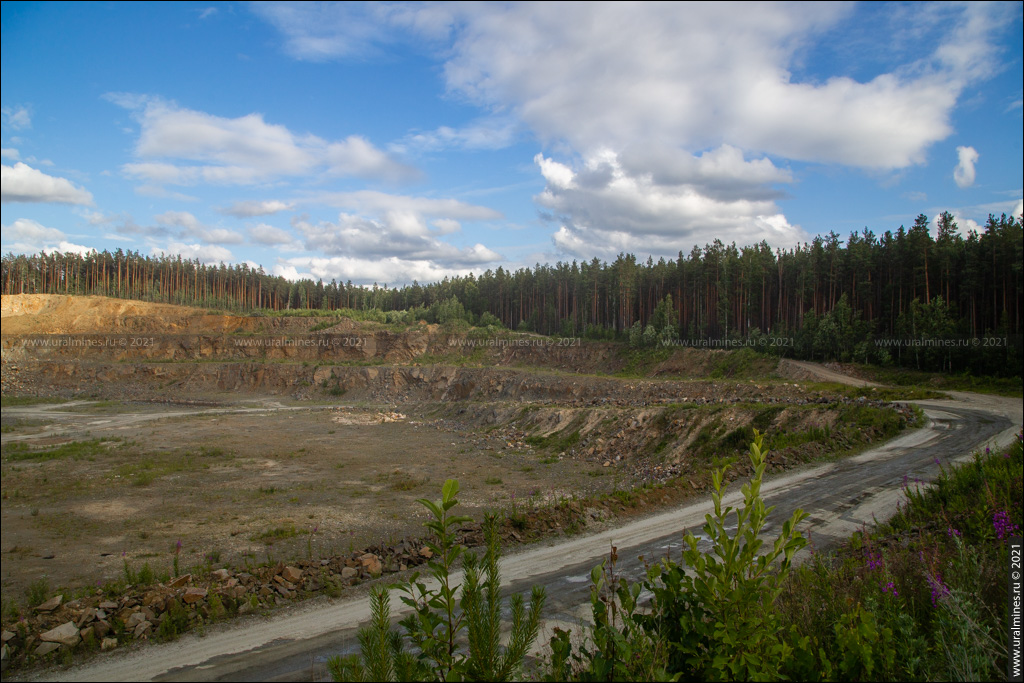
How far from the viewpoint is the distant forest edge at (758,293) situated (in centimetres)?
4188

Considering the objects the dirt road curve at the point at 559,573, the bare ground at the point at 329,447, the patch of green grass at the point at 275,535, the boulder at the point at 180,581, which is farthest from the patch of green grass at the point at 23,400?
the dirt road curve at the point at 559,573

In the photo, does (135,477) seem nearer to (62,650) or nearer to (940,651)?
(62,650)

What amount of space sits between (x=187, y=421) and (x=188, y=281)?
92.1 metres

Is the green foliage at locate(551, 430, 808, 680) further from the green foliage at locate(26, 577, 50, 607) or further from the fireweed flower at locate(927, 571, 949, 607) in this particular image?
the green foliage at locate(26, 577, 50, 607)

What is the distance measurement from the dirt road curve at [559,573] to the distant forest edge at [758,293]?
1360 inches

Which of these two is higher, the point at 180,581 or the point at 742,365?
the point at 742,365

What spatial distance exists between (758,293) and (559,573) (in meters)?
66.4

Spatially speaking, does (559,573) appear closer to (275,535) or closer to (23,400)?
(275,535)

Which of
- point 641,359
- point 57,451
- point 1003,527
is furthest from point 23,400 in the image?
point 1003,527

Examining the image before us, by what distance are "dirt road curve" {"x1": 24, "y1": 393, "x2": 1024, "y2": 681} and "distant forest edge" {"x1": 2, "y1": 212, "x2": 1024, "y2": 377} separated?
34.5m

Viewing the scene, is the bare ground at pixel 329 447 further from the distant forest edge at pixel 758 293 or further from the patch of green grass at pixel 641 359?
the distant forest edge at pixel 758 293

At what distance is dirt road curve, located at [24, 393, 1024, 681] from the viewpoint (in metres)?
5.83

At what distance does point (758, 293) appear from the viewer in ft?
213

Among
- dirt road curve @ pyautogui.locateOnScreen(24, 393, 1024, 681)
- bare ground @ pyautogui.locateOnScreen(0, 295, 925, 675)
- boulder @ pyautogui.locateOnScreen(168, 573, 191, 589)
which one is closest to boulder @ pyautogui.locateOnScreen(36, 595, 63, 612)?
bare ground @ pyautogui.locateOnScreen(0, 295, 925, 675)
